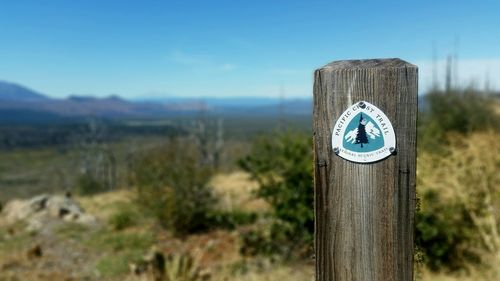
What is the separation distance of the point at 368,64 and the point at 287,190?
472 centimetres

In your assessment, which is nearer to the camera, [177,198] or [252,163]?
[252,163]

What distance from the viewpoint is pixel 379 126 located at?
1125 millimetres

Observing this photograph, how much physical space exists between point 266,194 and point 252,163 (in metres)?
0.56

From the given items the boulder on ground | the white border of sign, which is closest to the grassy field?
the boulder on ground

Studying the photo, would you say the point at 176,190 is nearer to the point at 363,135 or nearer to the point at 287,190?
the point at 287,190

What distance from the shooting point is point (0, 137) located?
113 metres

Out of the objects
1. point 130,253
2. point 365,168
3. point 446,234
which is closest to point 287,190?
point 446,234

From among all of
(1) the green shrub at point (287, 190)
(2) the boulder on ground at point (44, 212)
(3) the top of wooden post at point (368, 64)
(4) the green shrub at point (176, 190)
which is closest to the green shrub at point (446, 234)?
(1) the green shrub at point (287, 190)

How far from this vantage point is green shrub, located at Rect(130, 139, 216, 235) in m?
8.11

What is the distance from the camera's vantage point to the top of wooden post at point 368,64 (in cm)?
112

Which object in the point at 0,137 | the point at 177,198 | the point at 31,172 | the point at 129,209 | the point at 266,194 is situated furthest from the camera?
the point at 0,137

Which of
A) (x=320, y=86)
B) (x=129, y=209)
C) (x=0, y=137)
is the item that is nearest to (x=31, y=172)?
(x=0, y=137)

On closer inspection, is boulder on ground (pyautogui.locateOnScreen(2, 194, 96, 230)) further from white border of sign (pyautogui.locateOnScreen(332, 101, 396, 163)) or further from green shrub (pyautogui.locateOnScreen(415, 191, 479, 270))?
white border of sign (pyautogui.locateOnScreen(332, 101, 396, 163))

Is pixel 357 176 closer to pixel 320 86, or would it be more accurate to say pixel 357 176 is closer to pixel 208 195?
pixel 320 86
